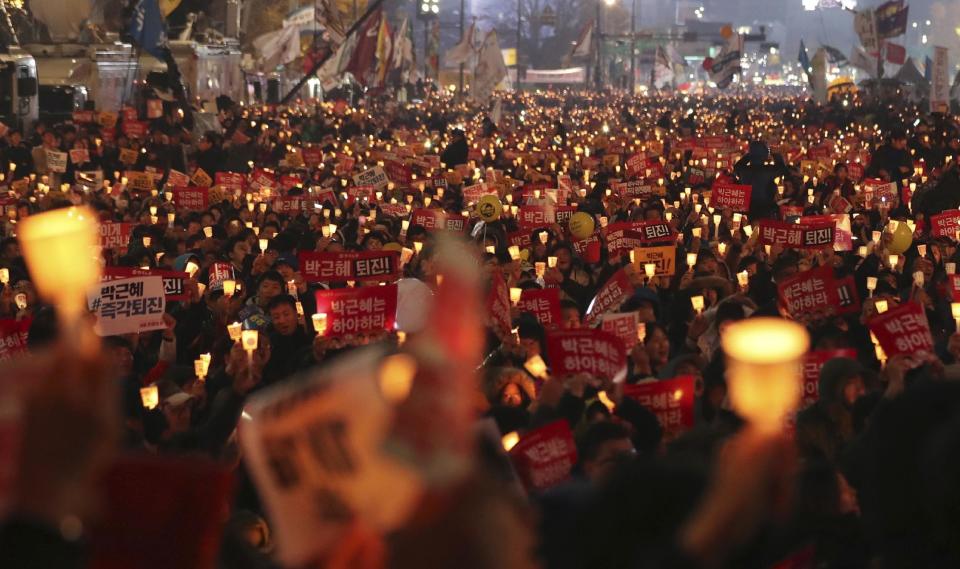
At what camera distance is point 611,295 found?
10234 millimetres

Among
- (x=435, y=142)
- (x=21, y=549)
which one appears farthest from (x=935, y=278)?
(x=435, y=142)

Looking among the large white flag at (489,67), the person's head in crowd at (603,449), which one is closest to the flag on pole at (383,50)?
the large white flag at (489,67)

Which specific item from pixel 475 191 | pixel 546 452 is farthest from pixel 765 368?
pixel 475 191

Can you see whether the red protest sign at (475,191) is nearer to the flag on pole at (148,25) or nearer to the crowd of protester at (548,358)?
the crowd of protester at (548,358)

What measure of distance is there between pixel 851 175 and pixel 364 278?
1132 cm

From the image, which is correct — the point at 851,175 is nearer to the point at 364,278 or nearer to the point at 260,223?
the point at 260,223

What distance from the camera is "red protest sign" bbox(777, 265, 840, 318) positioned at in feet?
31.7

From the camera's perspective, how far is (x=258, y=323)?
934 cm

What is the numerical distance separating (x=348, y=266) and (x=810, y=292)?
3.24m

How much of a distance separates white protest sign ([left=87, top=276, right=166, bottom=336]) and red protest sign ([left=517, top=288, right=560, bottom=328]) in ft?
6.94

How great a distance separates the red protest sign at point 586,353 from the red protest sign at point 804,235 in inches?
220

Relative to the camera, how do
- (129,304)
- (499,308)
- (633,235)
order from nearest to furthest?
1. (129,304)
2. (499,308)
3. (633,235)

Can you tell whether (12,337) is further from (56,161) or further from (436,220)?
(56,161)

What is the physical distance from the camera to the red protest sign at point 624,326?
8.27 meters
